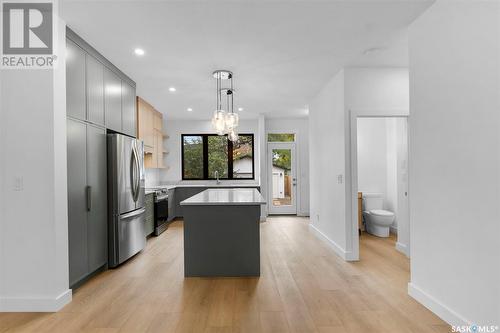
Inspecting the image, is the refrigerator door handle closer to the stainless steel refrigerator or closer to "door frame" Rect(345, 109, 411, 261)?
the stainless steel refrigerator

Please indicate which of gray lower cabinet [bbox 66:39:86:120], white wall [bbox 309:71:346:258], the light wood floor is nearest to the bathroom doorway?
white wall [bbox 309:71:346:258]

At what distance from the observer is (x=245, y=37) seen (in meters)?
2.73

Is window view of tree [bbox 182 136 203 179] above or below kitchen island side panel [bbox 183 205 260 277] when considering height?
above

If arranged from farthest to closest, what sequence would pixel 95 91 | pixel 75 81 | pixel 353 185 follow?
pixel 353 185
pixel 95 91
pixel 75 81

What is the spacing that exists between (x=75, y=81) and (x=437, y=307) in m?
3.99

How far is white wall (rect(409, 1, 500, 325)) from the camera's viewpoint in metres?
1.71

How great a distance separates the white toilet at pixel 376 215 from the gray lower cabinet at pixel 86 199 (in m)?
4.41

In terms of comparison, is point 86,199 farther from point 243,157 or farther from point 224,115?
point 243,157

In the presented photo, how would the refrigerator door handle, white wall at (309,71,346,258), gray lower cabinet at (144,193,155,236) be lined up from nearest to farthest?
the refrigerator door handle, white wall at (309,71,346,258), gray lower cabinet at (144,193,155,236)

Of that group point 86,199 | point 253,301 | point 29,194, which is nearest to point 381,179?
point 253,301

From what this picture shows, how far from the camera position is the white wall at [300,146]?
699cm

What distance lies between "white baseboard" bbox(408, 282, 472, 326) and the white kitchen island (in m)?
1.58

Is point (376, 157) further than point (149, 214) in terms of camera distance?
Yes

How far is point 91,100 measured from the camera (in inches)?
118
